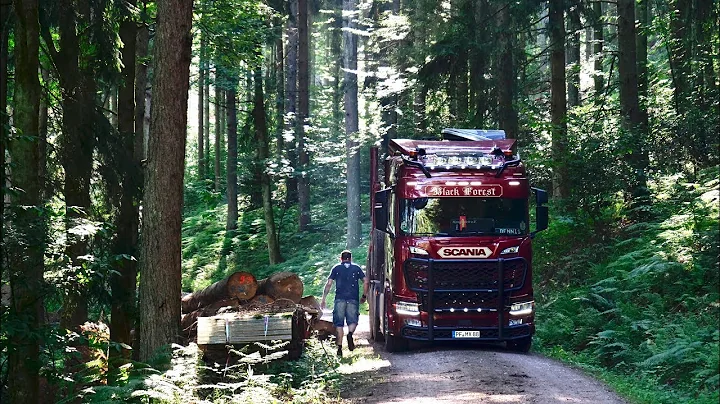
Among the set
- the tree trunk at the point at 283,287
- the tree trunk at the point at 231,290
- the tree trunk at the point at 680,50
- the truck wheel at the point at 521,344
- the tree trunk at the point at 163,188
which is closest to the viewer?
the tree trunk at the point at 163,188

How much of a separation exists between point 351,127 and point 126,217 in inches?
656

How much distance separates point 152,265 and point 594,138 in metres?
11.5

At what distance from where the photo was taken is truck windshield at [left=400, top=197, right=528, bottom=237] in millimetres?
14344

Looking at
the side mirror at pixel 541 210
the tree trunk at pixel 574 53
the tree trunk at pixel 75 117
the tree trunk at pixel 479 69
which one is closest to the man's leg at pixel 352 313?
the side mirror at pixel 541 210

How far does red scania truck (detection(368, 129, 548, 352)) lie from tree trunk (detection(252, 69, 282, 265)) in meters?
16.5

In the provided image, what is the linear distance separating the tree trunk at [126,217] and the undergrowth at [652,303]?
812 cm

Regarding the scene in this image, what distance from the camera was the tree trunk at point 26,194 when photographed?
1054 cm

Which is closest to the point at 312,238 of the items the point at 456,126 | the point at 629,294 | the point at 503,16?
the point at 456,126

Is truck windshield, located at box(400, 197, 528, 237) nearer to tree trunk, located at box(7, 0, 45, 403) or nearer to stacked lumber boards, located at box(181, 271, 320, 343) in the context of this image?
stacked lumber boards, located at box(181, 271, 320, 343)

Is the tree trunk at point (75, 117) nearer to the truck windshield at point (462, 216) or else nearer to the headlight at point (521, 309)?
the truck windshield at point (462, 216)

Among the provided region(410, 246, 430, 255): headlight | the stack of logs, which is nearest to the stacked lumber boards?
the stack of logs

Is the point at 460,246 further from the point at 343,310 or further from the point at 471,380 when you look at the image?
the point at 471,380

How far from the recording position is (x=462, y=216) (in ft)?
47.3

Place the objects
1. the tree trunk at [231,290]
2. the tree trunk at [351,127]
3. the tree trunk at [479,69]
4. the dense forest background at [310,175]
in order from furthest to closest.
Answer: the tree trunk at [351,127], the tree trunk at [479,69], the tree trunk at [231,290], the dense forest background at [310,175]
